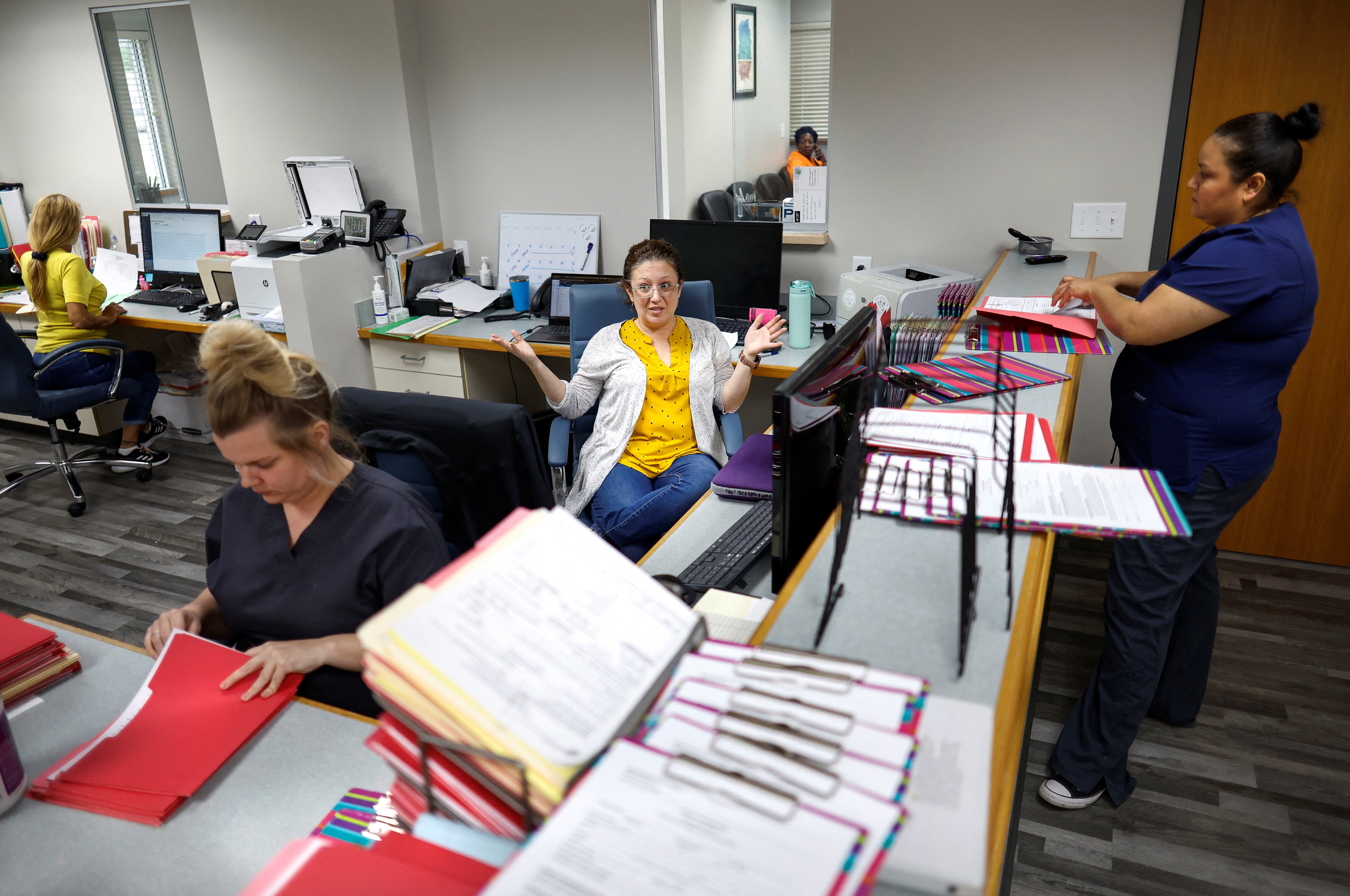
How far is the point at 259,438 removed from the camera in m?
1.34

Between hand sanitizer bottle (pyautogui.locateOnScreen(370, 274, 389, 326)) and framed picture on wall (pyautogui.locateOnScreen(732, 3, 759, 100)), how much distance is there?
122 inches

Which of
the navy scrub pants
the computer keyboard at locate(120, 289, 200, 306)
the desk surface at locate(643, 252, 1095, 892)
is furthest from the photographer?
the computer keyboard at locate(120, 289, 200, 306)

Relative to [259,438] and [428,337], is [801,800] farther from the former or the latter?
[428,337]

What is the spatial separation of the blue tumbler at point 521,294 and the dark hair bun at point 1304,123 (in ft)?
8.96

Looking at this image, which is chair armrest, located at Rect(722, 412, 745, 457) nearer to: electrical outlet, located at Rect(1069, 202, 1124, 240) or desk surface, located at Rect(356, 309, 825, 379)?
desk surface, located at Rect(356, 309, 825, 379)

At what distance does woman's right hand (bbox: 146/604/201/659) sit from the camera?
4.60 feet

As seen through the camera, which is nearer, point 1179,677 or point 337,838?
point 337,838

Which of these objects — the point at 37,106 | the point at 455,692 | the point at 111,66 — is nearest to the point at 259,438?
the point at 455,692

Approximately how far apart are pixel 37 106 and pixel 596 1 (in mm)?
3496

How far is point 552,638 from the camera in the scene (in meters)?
0.69

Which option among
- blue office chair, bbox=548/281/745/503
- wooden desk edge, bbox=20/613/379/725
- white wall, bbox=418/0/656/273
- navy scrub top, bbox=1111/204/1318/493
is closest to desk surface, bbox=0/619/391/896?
wooden desk edge, bbox=20/613/379/725

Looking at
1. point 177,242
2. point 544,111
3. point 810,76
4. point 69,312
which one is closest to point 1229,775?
point 544,111

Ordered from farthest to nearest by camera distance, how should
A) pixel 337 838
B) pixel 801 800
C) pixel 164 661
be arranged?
pixel 164 661 < pixel 337 838 < pixel 801 800

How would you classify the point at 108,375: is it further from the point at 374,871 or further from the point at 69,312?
the point at 374,871
